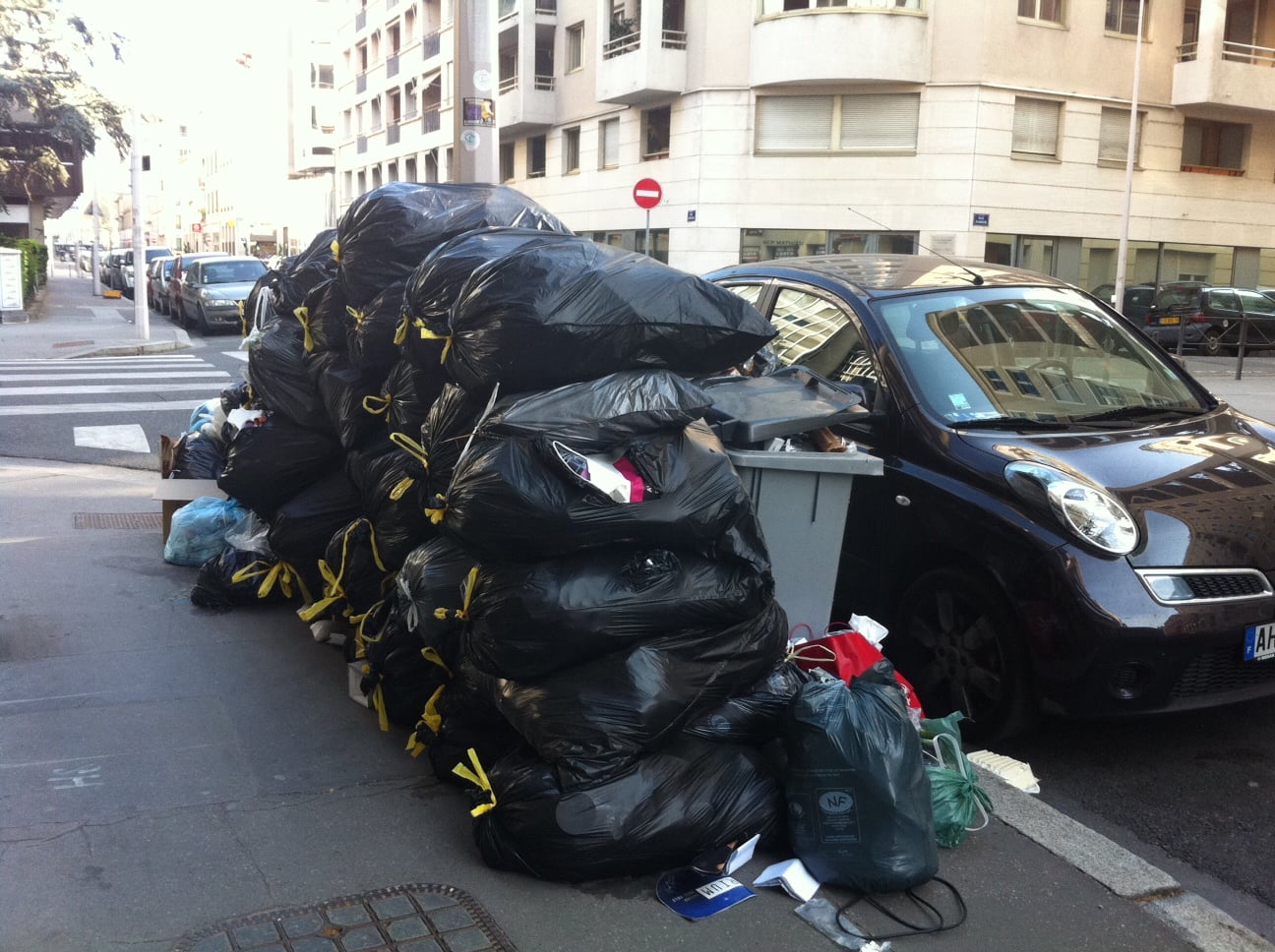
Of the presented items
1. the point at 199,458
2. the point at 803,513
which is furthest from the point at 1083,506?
the point at 199,458

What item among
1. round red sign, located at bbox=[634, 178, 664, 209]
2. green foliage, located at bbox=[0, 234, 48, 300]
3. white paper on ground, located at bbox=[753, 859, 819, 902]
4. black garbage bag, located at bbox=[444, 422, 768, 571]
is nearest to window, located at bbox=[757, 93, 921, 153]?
round red sign, located at bbox=[634, 178, 664, 209]

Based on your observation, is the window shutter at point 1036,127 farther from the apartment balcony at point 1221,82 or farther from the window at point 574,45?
the window at point 574,45

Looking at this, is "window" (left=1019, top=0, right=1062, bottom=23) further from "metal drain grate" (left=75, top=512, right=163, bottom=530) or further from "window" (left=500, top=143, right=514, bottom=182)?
"metal drain grate" (left=75, top=512, right=163, bottom=530)

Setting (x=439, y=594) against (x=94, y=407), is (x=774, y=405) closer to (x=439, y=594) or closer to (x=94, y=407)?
(x=439, y=594)

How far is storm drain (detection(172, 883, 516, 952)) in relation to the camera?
2844 millimetres

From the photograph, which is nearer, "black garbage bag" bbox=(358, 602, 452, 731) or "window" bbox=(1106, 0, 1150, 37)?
"black garbage bag" bbox=(358, 602, 452, 731)

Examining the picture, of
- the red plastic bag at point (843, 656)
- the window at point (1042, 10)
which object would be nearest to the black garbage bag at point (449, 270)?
the red plastic bag at point (843, 656)

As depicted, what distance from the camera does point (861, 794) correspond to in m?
3.14

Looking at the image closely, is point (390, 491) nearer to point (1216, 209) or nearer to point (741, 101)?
point (741, 101)

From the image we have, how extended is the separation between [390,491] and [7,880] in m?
1.75

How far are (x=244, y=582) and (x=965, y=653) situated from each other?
10.7 ft

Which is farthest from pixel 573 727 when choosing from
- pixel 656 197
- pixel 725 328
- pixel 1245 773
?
pixel 656 197

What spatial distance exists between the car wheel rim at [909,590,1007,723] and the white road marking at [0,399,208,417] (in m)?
9.67

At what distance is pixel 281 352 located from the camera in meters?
5.51
